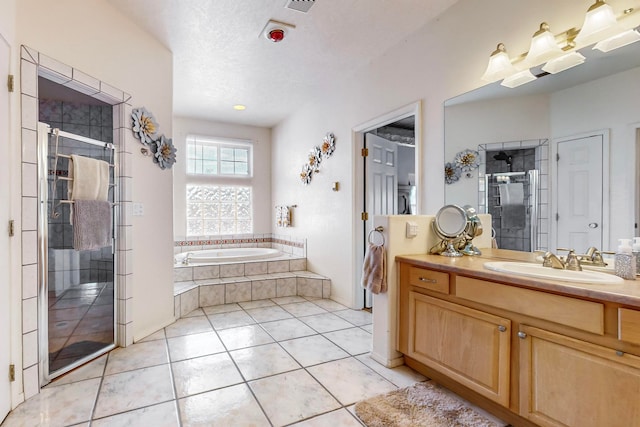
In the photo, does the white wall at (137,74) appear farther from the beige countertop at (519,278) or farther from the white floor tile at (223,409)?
the beige countertop at (519,278)

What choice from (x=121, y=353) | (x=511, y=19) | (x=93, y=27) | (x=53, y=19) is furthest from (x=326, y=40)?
(x=121, y=353)

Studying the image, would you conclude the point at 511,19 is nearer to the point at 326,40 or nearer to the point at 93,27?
the point at 326,40

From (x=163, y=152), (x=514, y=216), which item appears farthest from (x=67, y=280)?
(x=514, y=216)

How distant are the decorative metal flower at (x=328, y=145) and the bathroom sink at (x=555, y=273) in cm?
248

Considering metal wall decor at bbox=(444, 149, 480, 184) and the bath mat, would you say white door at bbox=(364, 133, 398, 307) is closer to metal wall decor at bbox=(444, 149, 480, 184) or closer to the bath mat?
metal wall decor at bbox=(444, 149, 480, 184)

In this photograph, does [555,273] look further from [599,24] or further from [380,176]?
[380,176]

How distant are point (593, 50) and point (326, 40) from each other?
188 cm

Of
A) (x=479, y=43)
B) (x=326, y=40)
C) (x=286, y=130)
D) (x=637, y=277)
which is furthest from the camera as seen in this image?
(x=286, y=130)

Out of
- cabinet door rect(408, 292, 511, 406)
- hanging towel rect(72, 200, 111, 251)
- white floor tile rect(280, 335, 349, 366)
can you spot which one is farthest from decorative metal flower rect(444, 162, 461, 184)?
hanging towel rect(72, 200, 111, 251)

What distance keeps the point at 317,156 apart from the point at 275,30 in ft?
5.72

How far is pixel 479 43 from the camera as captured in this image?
7.21ft

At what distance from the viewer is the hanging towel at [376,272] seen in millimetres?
2203

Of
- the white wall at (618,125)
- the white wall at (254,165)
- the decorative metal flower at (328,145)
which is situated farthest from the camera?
the white wall at (254,165)

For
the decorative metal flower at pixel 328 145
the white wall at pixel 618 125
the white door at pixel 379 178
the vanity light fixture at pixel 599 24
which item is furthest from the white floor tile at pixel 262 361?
the vanity light fixture at pixel 599 24
